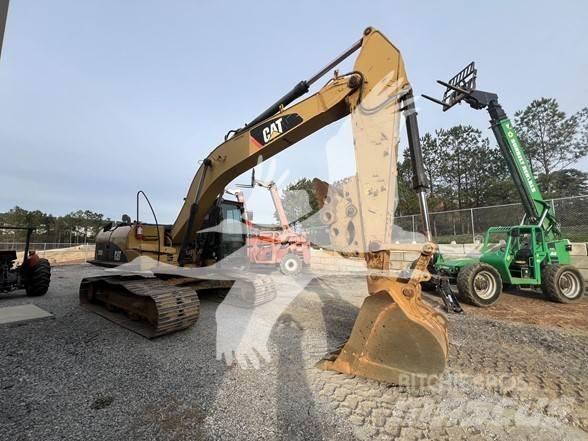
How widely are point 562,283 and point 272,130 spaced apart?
716cm

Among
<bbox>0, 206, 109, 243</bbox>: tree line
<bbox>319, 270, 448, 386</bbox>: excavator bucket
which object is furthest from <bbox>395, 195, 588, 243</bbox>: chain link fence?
<bbox>0, 206, 109, 243</bbox>: tree line

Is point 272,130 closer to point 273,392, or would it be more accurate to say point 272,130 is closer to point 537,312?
point 273,392

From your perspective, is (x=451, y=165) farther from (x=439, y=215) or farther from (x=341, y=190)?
(x=341, y=190)

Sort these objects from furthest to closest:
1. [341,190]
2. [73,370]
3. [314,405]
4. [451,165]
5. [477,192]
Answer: [451,165] → [477,192] → [341,190] → [73,370] → [314,405]

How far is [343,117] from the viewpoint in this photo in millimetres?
4129

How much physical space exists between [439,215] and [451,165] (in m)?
18.9

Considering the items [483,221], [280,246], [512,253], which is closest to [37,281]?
[280,246]

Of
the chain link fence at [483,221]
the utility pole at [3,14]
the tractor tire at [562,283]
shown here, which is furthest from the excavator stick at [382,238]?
the tractor tire at [562,283]

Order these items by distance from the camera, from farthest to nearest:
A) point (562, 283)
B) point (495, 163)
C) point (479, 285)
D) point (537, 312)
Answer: point (495, 163)
point (562, 283)
point (479, 285)
point (537, 312)

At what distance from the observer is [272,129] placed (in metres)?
4.46

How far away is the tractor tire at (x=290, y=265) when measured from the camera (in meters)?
11.6

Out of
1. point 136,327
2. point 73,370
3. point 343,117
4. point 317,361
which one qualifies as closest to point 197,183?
point 136,327

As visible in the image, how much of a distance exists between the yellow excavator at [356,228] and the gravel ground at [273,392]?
0.31m

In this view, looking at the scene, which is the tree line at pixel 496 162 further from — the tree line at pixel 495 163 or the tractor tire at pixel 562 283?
the tractor tire at pixel 562 283
